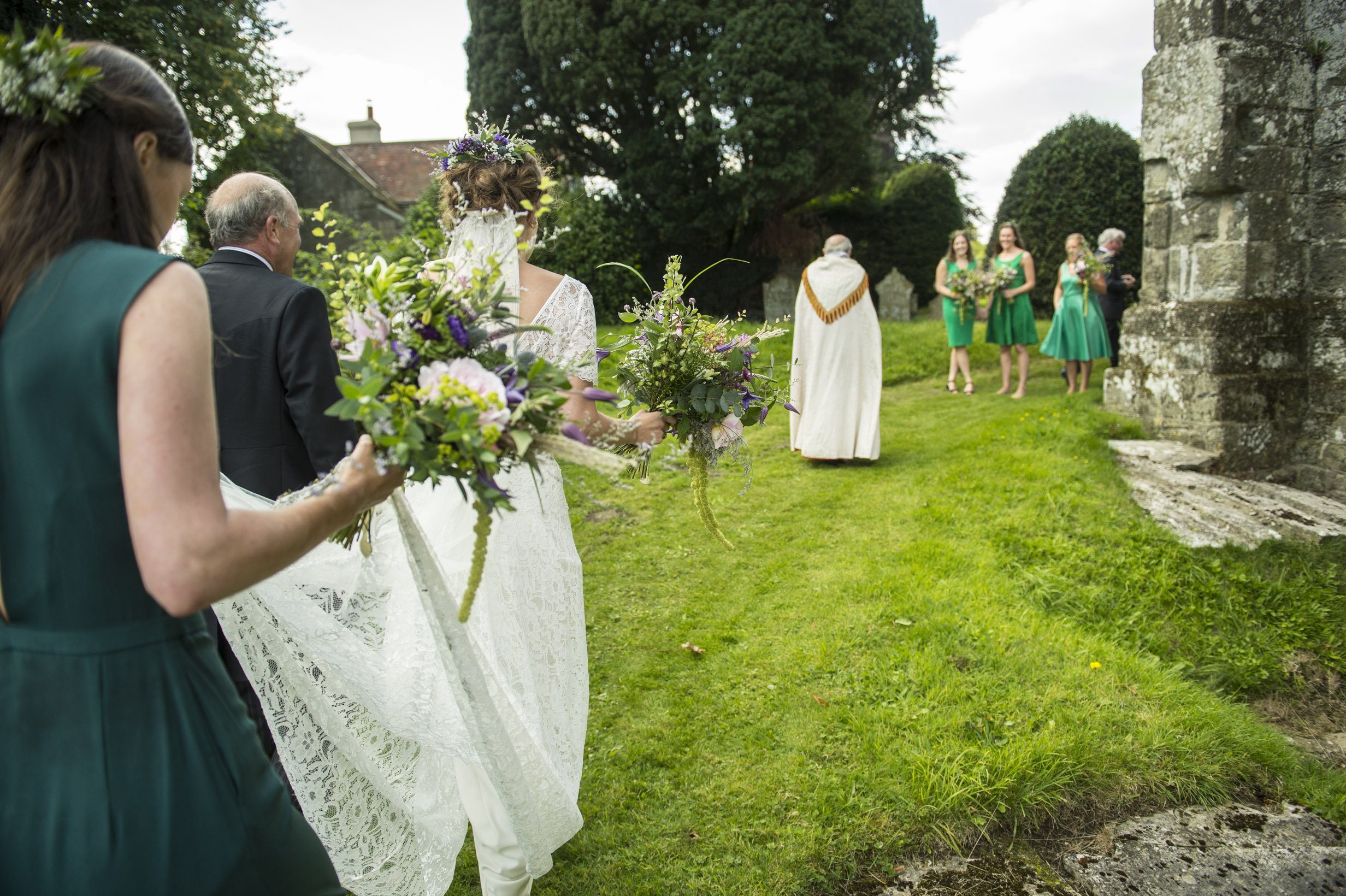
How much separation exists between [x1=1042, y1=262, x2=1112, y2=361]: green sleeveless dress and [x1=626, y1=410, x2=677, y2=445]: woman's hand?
8938 mm

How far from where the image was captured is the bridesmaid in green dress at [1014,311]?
1135cm

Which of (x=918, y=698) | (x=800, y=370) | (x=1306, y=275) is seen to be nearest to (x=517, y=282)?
(x=918, y=698)

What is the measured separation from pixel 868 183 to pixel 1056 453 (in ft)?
48.5

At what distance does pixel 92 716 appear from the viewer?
1.37 meters

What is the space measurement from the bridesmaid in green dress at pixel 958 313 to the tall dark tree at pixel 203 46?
12352 millimetres

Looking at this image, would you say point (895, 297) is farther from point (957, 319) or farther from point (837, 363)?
point (837, 363)

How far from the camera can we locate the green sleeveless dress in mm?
10781

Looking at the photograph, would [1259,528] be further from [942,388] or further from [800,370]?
[942,388]

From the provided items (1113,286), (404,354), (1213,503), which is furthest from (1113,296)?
(404,354)

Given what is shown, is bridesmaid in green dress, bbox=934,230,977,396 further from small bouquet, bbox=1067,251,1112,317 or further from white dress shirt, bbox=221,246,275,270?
white dress shirt, bbox=221,246,275,270

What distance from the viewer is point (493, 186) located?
10.3ft

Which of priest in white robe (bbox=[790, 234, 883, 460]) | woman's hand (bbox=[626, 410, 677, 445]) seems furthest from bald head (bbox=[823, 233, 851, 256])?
woman's hand (bbox=[626, 410, 677, 445])

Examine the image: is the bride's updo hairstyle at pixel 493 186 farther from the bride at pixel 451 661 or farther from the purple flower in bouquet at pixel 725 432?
the purple flower in bouquet at pixel 725 432

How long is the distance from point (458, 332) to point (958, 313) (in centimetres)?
1099
